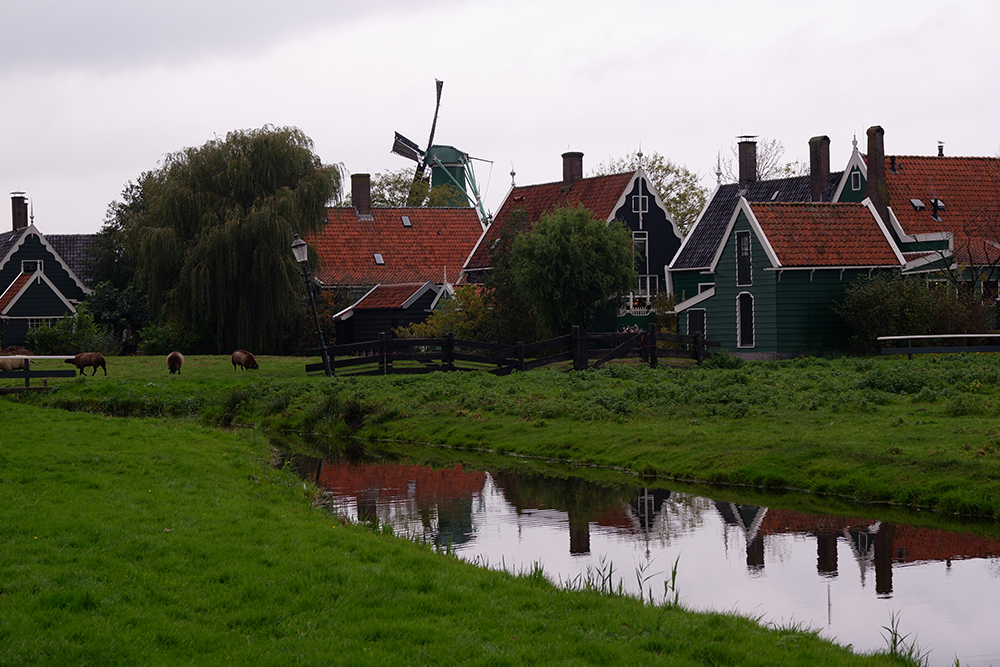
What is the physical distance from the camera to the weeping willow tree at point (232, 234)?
147ft

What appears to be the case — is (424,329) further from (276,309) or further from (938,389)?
(938,389)

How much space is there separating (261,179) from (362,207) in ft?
47.8

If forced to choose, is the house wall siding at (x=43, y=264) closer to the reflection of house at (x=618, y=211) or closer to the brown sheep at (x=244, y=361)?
the reflection of house at (x=618, y=211)

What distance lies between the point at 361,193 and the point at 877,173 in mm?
28359

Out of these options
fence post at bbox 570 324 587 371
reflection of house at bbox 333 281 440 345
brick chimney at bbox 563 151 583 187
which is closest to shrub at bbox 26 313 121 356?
reflection of house at bbox 333 281 440 345

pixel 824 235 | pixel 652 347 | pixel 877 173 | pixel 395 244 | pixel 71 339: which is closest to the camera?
pixel 652 347

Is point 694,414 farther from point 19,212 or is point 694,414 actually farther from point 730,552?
point 19,212

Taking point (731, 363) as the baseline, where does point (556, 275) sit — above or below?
above

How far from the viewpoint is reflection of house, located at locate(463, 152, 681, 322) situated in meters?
51.8

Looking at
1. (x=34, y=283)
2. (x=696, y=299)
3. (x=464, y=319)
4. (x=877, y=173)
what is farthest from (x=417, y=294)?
(x=34, y=283)

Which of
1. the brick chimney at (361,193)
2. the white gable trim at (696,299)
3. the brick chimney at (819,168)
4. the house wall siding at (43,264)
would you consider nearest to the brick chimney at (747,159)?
the brick chimney at (819,168)

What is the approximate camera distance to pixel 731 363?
32.6 m

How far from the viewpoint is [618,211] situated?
170 feet

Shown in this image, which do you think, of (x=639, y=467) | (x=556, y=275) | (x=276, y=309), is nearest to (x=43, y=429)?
(x=639, y=467)
